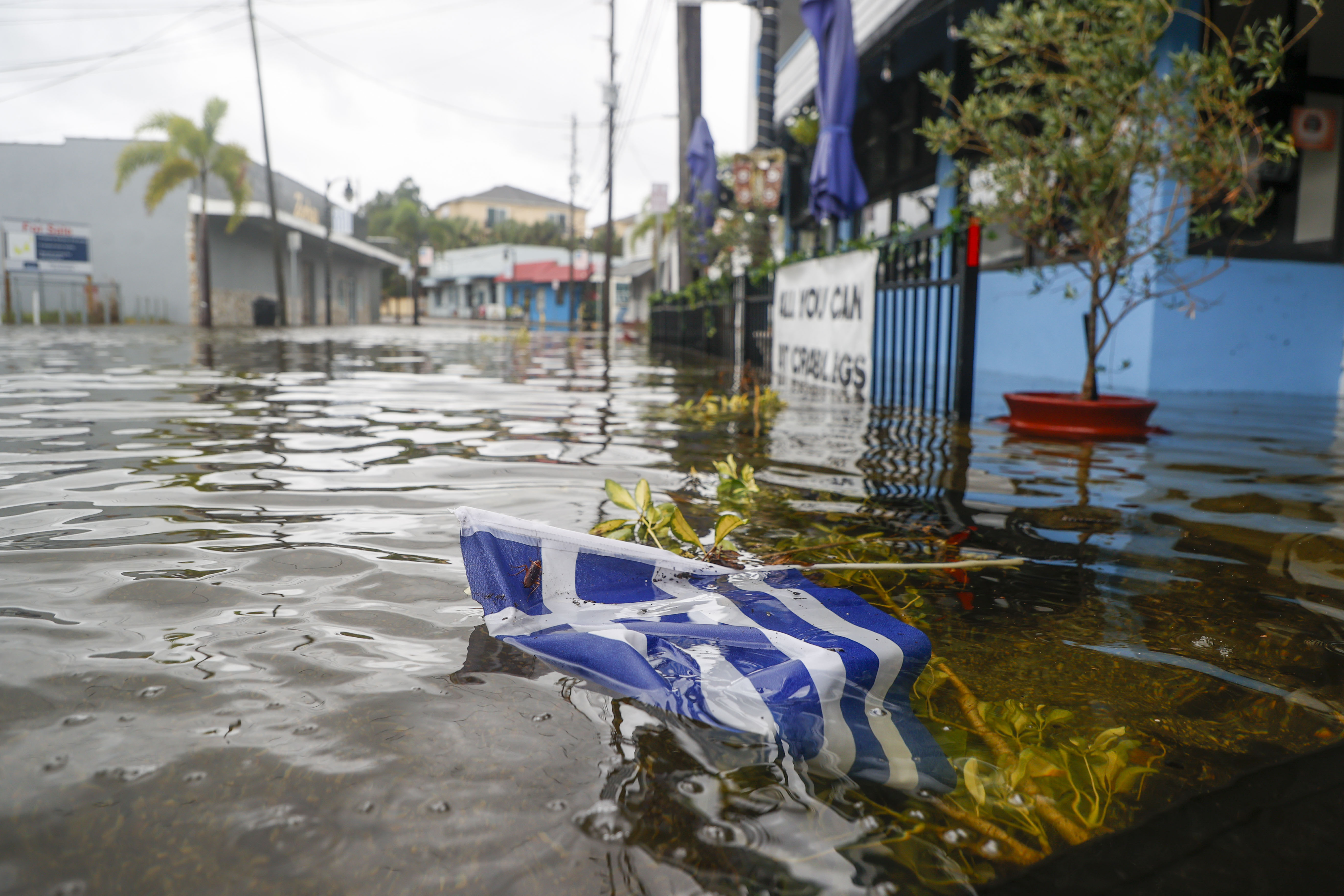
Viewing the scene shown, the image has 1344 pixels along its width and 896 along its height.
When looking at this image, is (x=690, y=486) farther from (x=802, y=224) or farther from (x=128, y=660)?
(x=802, y=224)

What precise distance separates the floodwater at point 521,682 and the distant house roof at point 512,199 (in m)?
81.5

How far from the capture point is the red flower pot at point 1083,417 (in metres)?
5.40

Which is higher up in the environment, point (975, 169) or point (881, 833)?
point (975, 169)

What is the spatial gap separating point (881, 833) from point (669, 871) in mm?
291

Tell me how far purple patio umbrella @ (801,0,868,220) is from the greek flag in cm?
838

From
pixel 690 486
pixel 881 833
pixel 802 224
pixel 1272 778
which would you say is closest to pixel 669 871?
pixel 881 833

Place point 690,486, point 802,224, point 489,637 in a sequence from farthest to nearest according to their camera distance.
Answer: point 802,224 → point 690,486 → point 489,637

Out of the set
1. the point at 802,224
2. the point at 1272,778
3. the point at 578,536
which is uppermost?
the point at 802,224

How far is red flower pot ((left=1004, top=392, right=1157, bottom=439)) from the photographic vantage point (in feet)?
17.7

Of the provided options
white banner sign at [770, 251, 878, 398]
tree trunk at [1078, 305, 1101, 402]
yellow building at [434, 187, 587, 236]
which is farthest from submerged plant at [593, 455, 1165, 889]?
yellow building at [434, 187, 587, 236]

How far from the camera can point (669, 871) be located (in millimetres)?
1072

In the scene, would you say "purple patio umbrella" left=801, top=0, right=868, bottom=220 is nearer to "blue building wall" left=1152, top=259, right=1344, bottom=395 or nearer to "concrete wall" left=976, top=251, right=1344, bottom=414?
"concrete wall" left=976, top=251, right=1344, bottom=414

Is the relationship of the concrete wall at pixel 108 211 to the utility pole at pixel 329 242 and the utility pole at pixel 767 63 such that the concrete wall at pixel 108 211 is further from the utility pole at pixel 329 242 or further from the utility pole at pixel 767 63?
the utility pole at pixel 767 63

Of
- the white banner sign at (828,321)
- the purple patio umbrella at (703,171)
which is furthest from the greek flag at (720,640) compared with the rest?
the purple patio umbrella at (703,171)
